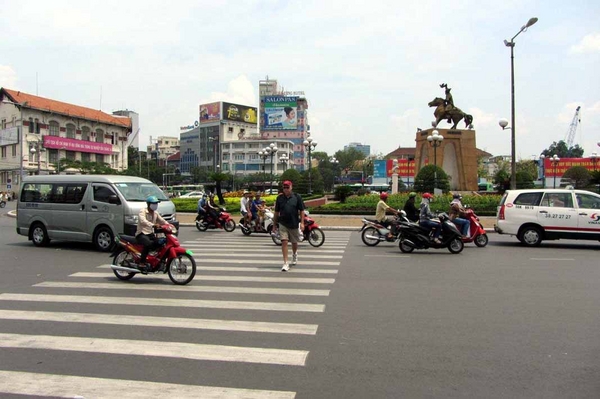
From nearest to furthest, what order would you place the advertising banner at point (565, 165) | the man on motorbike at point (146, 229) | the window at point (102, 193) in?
the man on motorbike at point (146, 229) → the window at point (102, 193) → the advertising banner at point (565, 165)

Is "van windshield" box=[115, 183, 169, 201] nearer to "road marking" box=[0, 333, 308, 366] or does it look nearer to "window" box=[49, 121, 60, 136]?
"road marking" box=[0, 333, 308, 366]

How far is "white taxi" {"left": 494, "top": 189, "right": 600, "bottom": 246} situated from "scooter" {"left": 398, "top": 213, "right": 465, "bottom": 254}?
2.57 meters

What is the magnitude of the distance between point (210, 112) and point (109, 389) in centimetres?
10989

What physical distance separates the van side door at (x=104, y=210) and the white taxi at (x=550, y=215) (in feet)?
34.3

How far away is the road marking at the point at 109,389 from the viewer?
4078mm

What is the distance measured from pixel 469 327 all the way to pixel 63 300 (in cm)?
563

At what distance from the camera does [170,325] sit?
6.08 metres

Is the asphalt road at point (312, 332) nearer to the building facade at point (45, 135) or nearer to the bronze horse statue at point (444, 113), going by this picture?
the bronze horse statue at point (444, 113)

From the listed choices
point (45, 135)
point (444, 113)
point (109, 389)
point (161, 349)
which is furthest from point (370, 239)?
point (45, 135)

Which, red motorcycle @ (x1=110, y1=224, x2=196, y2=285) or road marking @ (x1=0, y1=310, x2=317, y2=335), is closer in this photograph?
road marking @ (x1=0, y1=310, x2=317, y2=335)

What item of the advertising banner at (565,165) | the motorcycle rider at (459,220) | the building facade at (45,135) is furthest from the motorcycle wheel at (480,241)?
the building facade at (45,135)

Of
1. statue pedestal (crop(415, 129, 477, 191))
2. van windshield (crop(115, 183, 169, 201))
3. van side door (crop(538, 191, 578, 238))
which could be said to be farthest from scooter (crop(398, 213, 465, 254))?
statue pedestal (crop(415, 129, 477, 191))

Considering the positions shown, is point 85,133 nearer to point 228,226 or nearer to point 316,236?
point 228,226

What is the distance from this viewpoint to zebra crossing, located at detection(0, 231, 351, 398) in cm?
431
